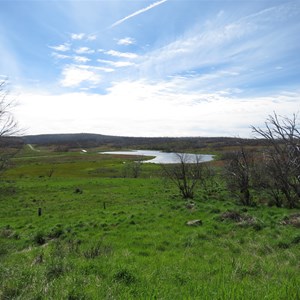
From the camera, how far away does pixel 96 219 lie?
16328mm

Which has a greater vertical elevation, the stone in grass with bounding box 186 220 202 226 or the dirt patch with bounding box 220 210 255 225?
the dirt patch with bounding box 220 210 255 225

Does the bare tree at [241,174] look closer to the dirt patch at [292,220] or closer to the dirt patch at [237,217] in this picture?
the dirt patch at [237,217]

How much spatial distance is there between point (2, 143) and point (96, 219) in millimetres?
6348

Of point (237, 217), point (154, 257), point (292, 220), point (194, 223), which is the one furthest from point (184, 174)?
point (154, 257)

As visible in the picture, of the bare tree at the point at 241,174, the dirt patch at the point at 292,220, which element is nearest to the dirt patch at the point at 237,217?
the dirt patch at the point at 292,220

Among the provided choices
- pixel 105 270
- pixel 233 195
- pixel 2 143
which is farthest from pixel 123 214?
pixel 105 270

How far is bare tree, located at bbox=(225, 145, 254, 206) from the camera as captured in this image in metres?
19.4

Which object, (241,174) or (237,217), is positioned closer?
(237,217)

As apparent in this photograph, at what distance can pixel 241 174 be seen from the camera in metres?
19.8

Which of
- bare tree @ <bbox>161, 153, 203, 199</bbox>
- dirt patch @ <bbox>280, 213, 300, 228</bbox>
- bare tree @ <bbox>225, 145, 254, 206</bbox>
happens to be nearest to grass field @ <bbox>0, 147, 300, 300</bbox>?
dirt patch @ <bbox>280, 213, 300, 228</bbox>

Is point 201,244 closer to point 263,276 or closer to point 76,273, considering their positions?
point 263,276

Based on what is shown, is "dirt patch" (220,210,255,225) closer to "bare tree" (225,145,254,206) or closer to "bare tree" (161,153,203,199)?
"bare tree" (225,145,254,206)

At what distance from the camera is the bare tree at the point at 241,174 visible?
63.7 ft

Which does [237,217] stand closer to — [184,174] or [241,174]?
[241,174]
